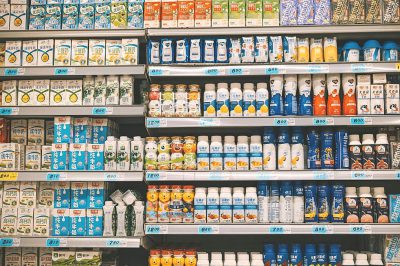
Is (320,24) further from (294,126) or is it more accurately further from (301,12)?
(294,126)

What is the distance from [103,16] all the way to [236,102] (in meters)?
1.18

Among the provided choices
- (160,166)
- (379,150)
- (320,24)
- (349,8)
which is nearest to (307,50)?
(320,24)

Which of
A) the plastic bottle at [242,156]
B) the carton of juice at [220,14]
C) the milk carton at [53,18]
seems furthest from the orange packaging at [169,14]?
the plastic bottle at [242,156]

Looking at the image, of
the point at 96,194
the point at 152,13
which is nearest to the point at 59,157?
the point at 96,194

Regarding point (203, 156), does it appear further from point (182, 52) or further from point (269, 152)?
point (182, 52)

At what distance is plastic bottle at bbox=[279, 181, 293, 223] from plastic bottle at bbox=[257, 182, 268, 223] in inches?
3.9

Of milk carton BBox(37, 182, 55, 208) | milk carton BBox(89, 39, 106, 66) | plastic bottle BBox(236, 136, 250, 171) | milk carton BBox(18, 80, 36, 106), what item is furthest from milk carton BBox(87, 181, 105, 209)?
plastic bottle BBox(236, 136, 250, 171)

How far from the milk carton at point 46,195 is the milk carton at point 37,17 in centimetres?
117

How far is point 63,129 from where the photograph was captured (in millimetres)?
3531

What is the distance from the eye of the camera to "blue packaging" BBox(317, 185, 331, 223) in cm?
341

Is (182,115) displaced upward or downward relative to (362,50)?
downward

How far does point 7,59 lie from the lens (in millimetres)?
3627

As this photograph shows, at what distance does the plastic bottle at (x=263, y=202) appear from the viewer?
3.42 metres

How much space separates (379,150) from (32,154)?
251 cm
